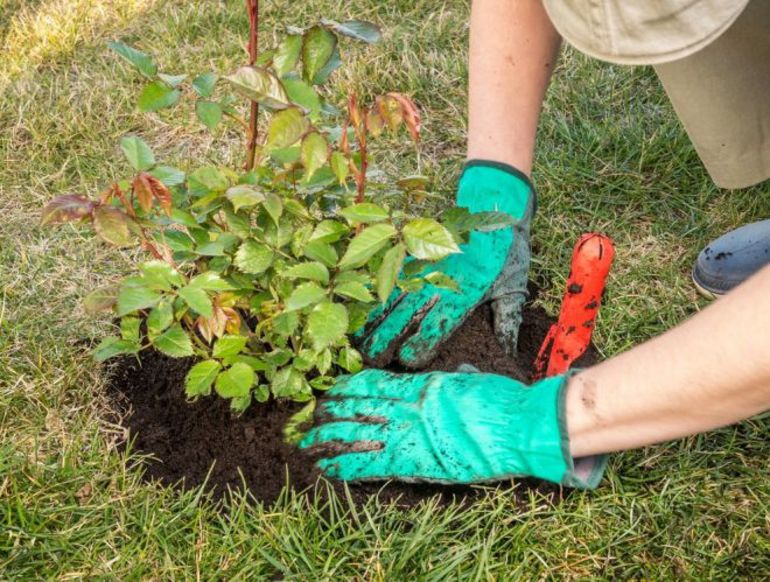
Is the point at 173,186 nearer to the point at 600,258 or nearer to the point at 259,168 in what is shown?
the point at 259,168

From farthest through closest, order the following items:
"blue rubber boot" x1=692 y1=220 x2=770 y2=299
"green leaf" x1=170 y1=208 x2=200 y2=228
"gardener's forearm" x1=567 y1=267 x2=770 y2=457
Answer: "blue rubber boot" x1=692 y1=220 x2=770 y2=299 < "green leaf" x1=170 y1=208 x2=200 y2=228 < "gardener's forearm" x1=567 y1=267 x2=770 y2=457

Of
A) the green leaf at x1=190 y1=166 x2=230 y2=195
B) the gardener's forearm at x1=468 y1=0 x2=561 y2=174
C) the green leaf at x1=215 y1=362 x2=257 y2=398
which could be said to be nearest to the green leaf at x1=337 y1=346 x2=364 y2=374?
the green leaf at x1=215 y1=362 x2=257 y2=398

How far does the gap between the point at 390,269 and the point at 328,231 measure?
0.16m

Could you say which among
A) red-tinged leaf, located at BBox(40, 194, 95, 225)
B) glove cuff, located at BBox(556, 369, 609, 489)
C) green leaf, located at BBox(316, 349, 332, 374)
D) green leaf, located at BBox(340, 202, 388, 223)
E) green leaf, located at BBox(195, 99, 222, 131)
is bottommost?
glove cuff, located at BBox(556, 369, 609, 489)

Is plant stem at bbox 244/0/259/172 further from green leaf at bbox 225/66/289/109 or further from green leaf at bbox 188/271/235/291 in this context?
green leaf at bbox 188/271/235/291

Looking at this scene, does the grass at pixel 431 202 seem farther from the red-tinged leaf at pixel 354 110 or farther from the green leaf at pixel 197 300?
the red-tinged leaf at pixel 354 110

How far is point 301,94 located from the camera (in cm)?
141

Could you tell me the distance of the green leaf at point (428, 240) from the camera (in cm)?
144

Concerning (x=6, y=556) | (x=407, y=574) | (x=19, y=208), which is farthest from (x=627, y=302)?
(x=19, y=208)

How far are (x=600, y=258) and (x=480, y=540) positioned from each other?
66 cm

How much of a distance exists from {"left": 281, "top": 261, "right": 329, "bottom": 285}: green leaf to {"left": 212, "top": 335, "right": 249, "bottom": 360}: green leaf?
17 cm

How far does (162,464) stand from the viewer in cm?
179

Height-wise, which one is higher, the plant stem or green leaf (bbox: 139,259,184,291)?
the plant stem

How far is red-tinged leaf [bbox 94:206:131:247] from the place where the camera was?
1.36 meters
